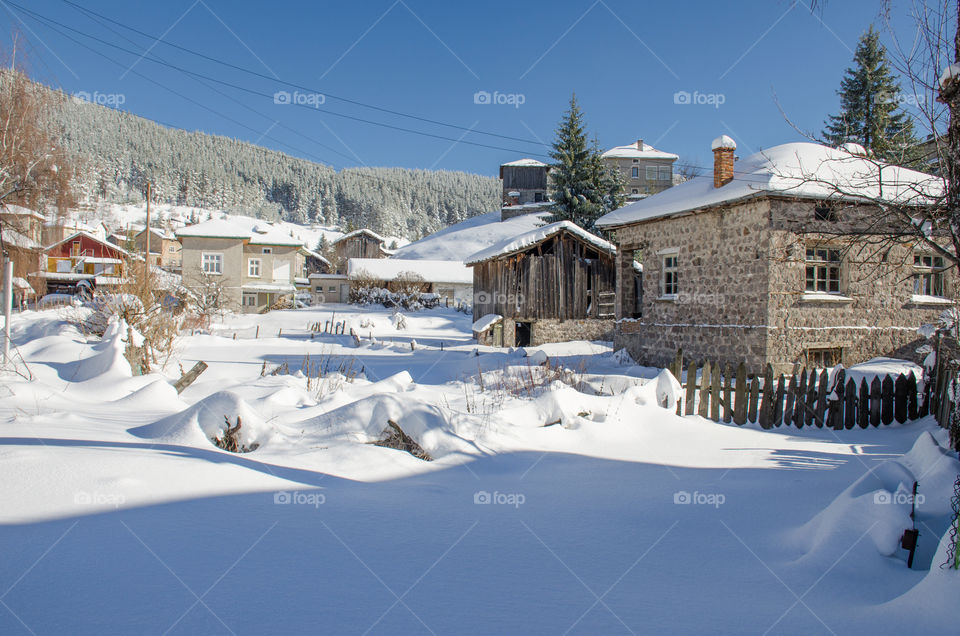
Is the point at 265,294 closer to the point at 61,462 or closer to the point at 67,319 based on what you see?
the point at 67,319

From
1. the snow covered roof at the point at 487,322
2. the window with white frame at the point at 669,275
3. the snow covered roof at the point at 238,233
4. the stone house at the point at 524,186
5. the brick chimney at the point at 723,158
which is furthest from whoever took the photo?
the stone house at the point at 524,186

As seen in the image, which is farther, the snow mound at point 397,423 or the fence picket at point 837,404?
the fence picket at point 837,404

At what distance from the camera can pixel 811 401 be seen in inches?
353

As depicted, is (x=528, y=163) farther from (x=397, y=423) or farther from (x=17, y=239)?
(x=397, y=423)

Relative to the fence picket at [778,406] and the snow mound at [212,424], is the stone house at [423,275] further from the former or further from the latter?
the snow mound at [212,424]

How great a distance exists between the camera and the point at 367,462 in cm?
561

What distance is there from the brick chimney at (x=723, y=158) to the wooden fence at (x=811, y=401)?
711 cm

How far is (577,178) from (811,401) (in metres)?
24.6

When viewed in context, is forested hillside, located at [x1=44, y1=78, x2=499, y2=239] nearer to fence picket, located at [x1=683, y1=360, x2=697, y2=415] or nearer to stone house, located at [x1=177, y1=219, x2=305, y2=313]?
stone house, located at [x1=177, y1=219, x2=305, y2=313]

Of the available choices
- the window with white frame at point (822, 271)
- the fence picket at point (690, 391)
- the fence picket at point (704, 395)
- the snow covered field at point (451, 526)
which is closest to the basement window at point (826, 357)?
the window with white frame at point (822, 271)

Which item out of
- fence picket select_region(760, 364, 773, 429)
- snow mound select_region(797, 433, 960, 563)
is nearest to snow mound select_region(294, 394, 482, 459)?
snow mound select_region(797, 433, 960, 563)

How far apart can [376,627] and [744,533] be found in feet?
10.0

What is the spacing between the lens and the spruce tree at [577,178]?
31.5 metres

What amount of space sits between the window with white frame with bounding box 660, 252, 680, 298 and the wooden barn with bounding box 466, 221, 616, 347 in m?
6.24
